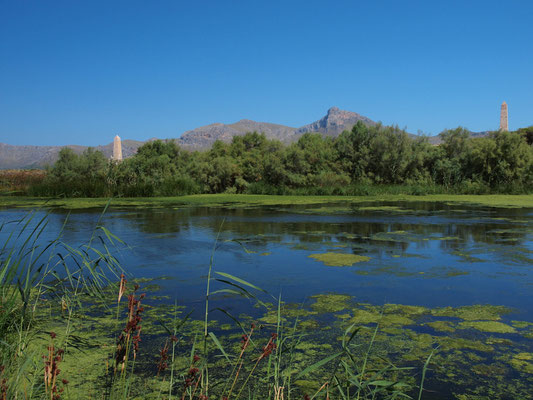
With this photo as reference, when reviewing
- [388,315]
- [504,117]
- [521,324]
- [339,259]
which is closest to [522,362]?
[521,324]

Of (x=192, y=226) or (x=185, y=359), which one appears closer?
(x=185, y=359)

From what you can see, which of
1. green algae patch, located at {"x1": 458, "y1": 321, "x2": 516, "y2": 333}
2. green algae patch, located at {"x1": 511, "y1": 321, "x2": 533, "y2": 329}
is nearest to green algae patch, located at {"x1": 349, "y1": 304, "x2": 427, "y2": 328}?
green algae patch, located at {"x1": 458, "y1": 321, "x2": 516, "y2": 333}

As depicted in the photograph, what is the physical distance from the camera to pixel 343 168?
1117 inches

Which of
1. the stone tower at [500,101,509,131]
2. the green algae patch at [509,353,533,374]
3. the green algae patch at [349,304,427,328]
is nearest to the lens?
the green algae patch at [509,353,533,374]

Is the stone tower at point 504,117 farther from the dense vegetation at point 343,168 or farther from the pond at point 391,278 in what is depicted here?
the pond at point 391,278

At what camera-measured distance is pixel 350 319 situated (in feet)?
14.1

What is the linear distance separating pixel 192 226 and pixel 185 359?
27.4ft

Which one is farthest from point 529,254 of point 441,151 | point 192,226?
point 441,151

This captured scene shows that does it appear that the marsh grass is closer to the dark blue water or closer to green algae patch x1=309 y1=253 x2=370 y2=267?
the dark blue water

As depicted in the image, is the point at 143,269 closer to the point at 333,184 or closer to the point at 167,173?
the point at 333,184

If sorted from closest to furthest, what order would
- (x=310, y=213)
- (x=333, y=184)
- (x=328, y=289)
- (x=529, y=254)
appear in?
1. (x=328, y=289)
2. (x=529, y=254)
3. (x=310, y=213)
4. (x=333, y=184)

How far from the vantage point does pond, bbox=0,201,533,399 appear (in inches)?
137

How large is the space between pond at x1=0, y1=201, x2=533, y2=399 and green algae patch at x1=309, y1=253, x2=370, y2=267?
17mm

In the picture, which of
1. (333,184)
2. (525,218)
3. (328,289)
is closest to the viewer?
(328,289)
